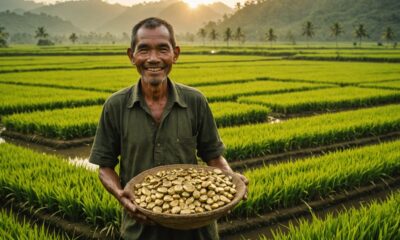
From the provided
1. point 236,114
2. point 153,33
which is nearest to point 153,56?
point 153,33

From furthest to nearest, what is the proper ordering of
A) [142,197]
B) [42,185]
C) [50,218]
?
[42,185] < [50,218] < [142,197]

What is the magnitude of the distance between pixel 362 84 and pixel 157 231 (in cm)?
1792

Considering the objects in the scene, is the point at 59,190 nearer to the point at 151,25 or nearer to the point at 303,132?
the point at 151,25

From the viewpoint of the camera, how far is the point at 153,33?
2148mm

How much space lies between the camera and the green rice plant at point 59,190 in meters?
4.48

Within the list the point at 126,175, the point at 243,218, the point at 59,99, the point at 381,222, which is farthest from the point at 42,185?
the point at 59,99

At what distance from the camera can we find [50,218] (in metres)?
4.75

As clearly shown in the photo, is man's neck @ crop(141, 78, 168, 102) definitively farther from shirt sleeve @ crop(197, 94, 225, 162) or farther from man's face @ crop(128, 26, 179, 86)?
shirt sleeve @ crop(197, 94, 225, 162)

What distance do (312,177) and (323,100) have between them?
816 cm

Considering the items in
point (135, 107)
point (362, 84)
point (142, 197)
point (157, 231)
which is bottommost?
point (362, 84)

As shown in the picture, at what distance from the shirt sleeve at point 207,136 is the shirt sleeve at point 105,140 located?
1.49ft

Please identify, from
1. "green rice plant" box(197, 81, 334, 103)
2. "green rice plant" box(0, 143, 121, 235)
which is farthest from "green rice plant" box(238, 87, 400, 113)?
"green rice plant" box(0, 143, 121, 235)

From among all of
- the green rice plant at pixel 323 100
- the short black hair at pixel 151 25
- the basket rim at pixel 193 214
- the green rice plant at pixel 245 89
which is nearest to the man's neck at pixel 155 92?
the short black hair at pixel 151 25

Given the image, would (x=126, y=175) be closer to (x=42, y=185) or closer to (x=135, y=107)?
(x=135, y=107)
